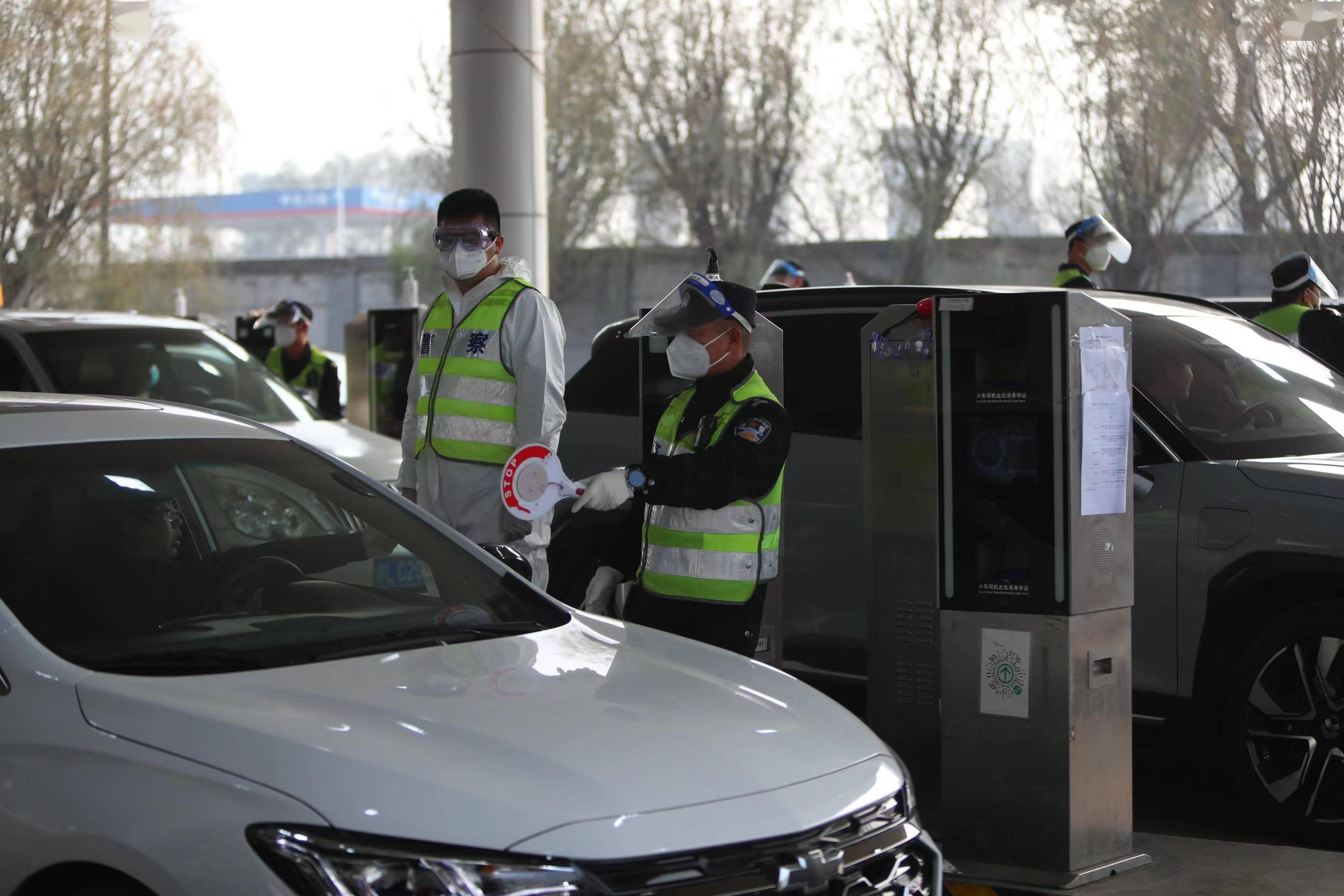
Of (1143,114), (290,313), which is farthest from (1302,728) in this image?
(1143,114)

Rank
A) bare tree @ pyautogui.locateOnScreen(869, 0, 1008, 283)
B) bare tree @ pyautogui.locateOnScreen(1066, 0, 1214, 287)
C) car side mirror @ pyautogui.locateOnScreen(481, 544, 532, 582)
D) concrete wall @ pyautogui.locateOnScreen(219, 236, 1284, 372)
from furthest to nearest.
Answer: bare tree @ pyautogui.locateOnScreen(869, 0, 1008, 283) < concrete wall @ pyautogui.locateOnScreen(219, 236, 1284, 372) < bare tree @ pyautogui.locateOnScreen(1066, 0, 1214, 287) < car side mirror @ pyautogui.locateOnScreen(481, 544, 532, 582)

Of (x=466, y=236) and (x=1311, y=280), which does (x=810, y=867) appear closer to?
(x=466, y=236)

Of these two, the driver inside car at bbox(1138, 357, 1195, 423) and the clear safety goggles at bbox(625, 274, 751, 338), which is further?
the driver inside car at bbox(1138, 357, 1195, 423)

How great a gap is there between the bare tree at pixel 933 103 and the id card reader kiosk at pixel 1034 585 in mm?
24971

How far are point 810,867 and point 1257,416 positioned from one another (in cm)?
345

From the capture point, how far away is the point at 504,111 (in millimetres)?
12320

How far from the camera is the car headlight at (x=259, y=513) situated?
4.08 metres

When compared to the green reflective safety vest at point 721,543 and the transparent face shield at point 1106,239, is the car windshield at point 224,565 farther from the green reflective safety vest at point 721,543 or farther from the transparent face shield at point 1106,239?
the transparent face shield at point 1106,239

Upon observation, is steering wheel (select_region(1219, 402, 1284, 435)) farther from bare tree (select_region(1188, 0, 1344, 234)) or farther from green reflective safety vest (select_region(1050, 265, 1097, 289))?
bare tree (select_region(1188, 0, 1344, 234))

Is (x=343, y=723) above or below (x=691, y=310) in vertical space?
below

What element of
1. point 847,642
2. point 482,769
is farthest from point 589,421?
point 482,769

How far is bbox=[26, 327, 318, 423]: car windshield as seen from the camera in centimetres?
840

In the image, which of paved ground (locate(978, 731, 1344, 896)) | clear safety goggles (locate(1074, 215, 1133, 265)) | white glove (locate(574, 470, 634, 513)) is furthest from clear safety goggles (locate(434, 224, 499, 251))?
clear safety goggles (locate(1074, 215, 1133, 265))

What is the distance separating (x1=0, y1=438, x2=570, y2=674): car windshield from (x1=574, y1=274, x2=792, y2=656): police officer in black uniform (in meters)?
0.74
